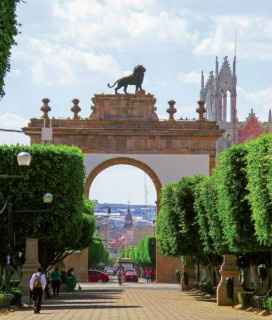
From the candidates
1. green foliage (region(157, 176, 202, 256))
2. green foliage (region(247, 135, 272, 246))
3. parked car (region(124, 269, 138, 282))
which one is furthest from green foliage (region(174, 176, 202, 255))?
parked car (region(124, 269, 138, 282))

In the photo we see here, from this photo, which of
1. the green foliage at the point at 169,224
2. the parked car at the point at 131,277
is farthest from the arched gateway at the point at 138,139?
the parked car at the point at 131,277

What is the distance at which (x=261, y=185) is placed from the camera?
34.7 meters

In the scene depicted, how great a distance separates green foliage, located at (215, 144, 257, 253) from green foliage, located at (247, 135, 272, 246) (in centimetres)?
277

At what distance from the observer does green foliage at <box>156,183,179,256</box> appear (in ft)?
191

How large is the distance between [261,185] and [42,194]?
569 inches

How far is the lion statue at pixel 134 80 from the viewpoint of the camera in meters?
81.1

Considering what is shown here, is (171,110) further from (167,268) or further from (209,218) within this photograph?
(209,218)

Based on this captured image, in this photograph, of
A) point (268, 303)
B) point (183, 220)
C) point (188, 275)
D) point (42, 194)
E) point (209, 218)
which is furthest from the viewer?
point (188, 275)

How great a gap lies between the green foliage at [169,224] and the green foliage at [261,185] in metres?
21.5

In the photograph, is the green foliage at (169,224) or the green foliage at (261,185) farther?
the green foliage at (169,224)

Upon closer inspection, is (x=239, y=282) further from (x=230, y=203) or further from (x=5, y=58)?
(x=5, y=58)

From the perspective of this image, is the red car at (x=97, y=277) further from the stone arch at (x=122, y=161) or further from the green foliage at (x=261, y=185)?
the green foliage at (x=261, y=185)

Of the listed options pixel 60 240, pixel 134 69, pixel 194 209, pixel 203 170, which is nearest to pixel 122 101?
pixel 134 69

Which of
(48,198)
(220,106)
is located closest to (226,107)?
(220,106)
